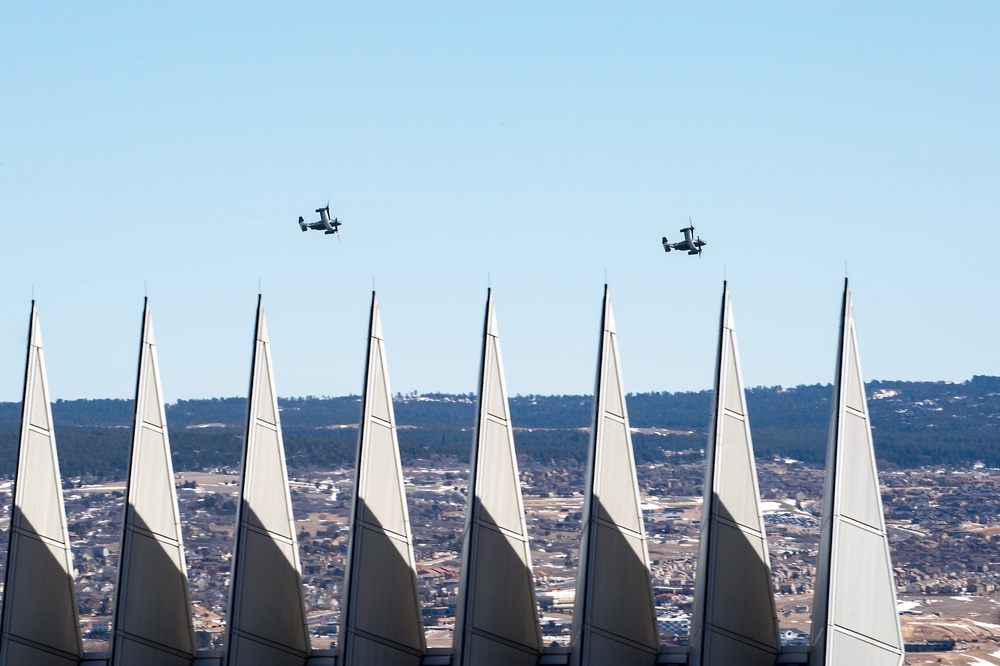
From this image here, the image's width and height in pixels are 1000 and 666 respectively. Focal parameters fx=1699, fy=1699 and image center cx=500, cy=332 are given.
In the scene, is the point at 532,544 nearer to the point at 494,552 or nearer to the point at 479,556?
the point at 494,552

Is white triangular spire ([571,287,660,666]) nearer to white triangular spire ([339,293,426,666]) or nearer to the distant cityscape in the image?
white triangular spire ([339,293,426,666])

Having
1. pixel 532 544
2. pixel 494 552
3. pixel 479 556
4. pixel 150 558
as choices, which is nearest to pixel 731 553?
pixel 494 552

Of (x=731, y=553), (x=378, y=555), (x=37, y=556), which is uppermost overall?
(x=731, y=553)

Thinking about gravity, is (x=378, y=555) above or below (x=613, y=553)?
below

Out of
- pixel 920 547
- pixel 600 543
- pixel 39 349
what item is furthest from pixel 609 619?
pixel 920 547

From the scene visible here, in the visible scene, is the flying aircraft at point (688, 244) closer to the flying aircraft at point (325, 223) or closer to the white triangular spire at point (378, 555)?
the flying aircraft at point (325, 223)

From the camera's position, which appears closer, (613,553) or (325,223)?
(613,553)

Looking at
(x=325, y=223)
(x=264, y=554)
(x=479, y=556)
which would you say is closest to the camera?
(x=479, y=556)

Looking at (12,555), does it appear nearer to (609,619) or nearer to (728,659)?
(609,619)
